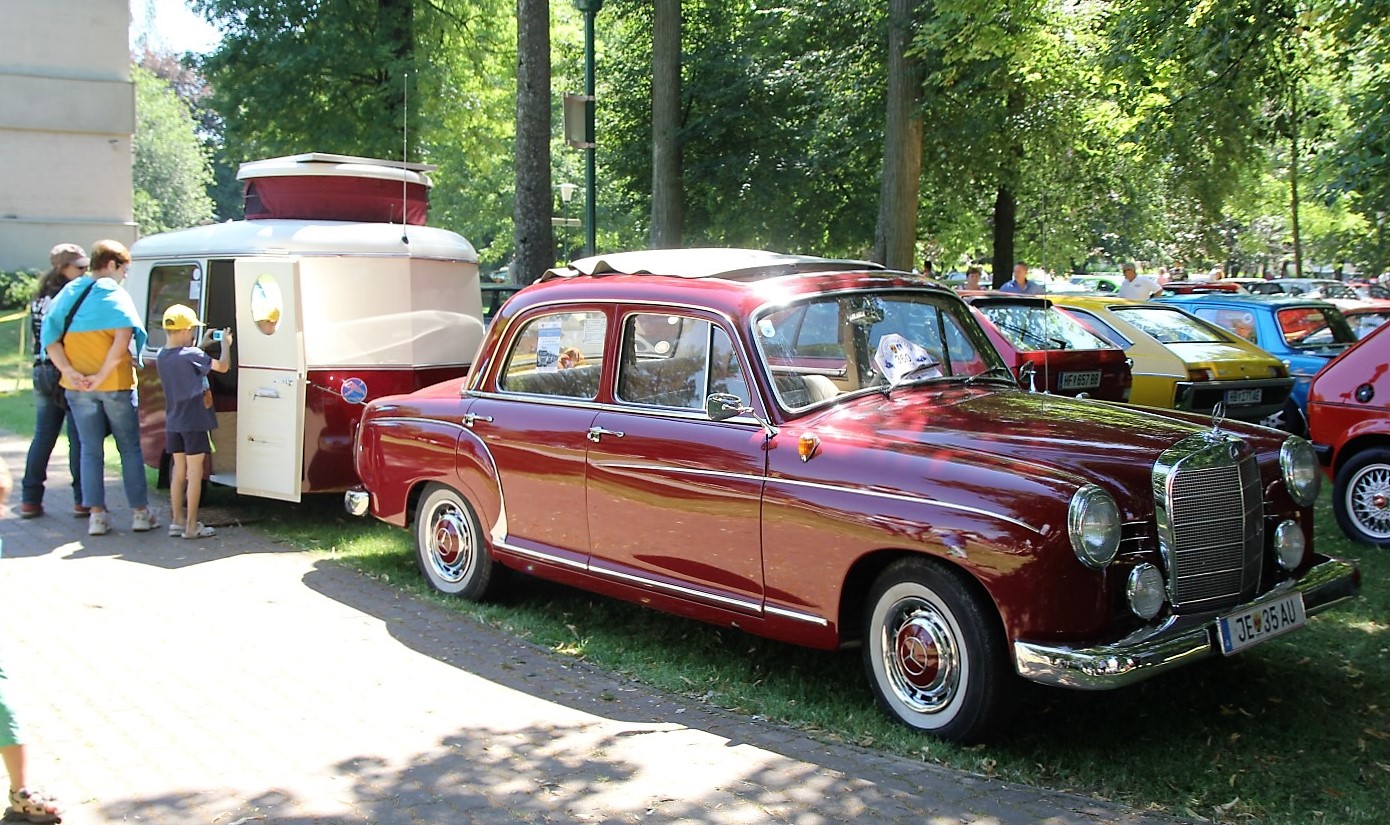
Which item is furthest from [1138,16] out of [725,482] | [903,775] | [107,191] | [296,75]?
[107,191]

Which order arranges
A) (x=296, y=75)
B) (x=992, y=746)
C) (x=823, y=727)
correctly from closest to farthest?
1. (x=992, y=746)
2. (x=823, y=727)
3. (x=296, y=75)

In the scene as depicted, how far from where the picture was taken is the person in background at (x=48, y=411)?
927cm

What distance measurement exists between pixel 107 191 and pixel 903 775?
113 feet

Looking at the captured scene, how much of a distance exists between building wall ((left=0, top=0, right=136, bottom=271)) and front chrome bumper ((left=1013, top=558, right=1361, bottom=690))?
107 feet

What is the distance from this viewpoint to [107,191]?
33625 mm

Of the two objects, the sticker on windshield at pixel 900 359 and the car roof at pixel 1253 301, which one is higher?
the car roof at pixel 1253 301

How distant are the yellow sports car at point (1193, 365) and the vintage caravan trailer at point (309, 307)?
6785 millimetres

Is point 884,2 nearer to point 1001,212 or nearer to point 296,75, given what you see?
point 1001,212

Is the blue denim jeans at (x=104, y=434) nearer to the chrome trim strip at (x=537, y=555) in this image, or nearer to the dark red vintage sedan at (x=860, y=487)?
the dark red vintage sedan at (x=860, y=487)

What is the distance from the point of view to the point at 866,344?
19.9 feet

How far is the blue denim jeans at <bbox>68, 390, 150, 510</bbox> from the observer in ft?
29.2

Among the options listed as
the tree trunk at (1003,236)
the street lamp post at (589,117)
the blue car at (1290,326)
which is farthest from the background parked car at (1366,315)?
the street lamp post at (589,117)

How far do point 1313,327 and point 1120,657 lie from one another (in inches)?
431

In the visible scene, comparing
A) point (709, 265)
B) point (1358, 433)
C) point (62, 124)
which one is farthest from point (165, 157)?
point (1358, 433)
